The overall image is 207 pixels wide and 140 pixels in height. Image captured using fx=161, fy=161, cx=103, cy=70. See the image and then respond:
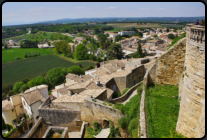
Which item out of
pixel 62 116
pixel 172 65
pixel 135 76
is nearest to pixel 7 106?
pixel 62 116

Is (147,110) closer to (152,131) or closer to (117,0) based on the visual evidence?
(152,131)

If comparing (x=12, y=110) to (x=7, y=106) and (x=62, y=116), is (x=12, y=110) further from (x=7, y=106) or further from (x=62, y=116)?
(x=62, y=116)

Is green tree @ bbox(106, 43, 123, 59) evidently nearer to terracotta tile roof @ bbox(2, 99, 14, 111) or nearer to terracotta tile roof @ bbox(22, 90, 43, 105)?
terracotta tile roof @ bbox(22, 90, 43, 105)

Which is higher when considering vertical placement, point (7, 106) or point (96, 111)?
point (96, 111)

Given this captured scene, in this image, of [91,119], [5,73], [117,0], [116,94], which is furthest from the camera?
[5,73]

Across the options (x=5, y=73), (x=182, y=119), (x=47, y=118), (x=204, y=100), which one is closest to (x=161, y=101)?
(x=182, y=119)

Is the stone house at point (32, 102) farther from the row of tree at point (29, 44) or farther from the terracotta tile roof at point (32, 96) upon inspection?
the row of tree at point (29, 44)
